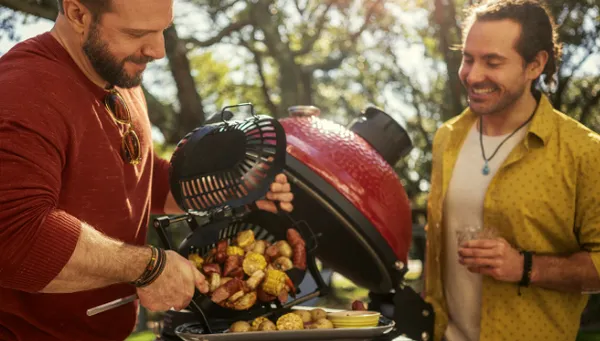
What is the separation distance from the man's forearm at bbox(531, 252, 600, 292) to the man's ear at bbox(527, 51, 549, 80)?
78cm

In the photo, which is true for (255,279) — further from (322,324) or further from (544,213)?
(544,213)

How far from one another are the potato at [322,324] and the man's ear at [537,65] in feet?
4.75

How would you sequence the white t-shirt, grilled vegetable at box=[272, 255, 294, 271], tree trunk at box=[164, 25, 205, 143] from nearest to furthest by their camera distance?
1. grilled vegetable at box=[272, 255, 294, 271]
2. the white t-shirt
3. tree trunk at box=[164, 25, 205, 143]

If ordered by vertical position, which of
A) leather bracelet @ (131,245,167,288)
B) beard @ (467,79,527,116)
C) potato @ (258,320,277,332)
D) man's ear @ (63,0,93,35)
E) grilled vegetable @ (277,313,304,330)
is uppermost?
man's ear @ (63,0,93,35)

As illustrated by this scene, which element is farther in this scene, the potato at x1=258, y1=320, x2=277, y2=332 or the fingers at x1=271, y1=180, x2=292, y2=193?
the fingers at x1=271, y1=180, x2=292, y2=193

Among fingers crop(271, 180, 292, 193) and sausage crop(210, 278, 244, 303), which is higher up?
fingers crop(271, 180, 292, 193)

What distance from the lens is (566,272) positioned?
2607 millimetres

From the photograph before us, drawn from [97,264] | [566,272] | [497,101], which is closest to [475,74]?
[497,101]

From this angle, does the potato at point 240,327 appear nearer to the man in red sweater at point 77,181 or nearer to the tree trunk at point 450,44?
the man in red sweater at point 77,181

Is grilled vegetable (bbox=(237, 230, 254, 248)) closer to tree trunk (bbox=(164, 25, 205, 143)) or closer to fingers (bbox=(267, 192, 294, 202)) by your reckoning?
fingers (bbox=(267, 192, 294, 202))

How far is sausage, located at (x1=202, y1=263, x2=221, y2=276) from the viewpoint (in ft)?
7.12

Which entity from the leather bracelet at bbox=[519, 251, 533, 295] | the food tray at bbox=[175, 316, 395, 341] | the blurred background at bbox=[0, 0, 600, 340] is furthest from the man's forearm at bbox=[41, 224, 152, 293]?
the blurred background at bbox=[0, 0, 600, 340]

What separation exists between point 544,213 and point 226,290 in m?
1.26

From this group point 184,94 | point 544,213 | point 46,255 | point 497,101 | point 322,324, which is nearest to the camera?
point 46,255
